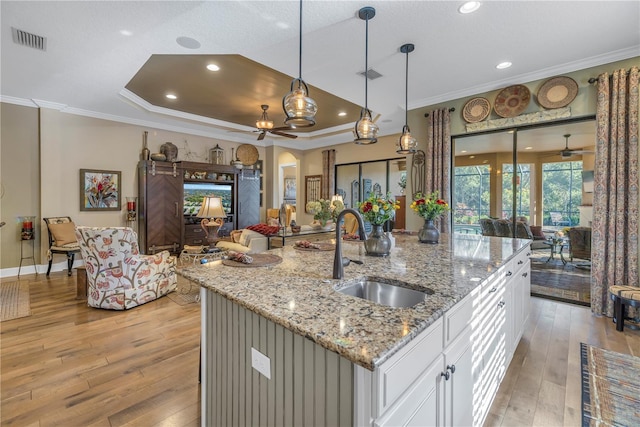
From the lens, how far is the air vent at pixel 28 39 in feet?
9.51

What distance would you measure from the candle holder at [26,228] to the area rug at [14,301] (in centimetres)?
83

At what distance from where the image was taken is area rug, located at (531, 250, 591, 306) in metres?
3.87

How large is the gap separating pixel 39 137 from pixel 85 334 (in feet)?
13.6

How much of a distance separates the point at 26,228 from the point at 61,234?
23.9 inches

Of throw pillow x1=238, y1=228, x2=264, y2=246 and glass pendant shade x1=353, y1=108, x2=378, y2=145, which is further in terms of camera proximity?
throw pillow x1=238, y1=228, x2=264, y2=246

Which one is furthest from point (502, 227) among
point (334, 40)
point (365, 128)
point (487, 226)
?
point (334, 40)

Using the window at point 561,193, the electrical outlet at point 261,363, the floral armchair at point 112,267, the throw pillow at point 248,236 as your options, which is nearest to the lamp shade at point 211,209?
the throw pillow at point 248,236

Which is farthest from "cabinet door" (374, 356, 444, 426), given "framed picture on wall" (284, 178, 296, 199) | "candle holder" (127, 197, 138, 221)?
"framed picture on wall" (284, 178, 296, 199)

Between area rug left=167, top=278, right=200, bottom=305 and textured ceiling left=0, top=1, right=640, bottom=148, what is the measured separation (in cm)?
277

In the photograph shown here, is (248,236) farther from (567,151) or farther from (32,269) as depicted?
(567,151)

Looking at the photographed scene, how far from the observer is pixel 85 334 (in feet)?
9.32

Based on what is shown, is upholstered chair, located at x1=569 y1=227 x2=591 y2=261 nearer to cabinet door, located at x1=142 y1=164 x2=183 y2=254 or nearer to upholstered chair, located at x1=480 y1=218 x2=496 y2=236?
upholstered chair, located at x1=480 y1=218 x2=496 y2=236

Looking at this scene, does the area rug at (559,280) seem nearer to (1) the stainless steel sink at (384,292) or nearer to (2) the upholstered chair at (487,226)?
(2) the upholstered chair at (487,226)

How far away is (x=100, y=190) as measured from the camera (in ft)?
18.9
